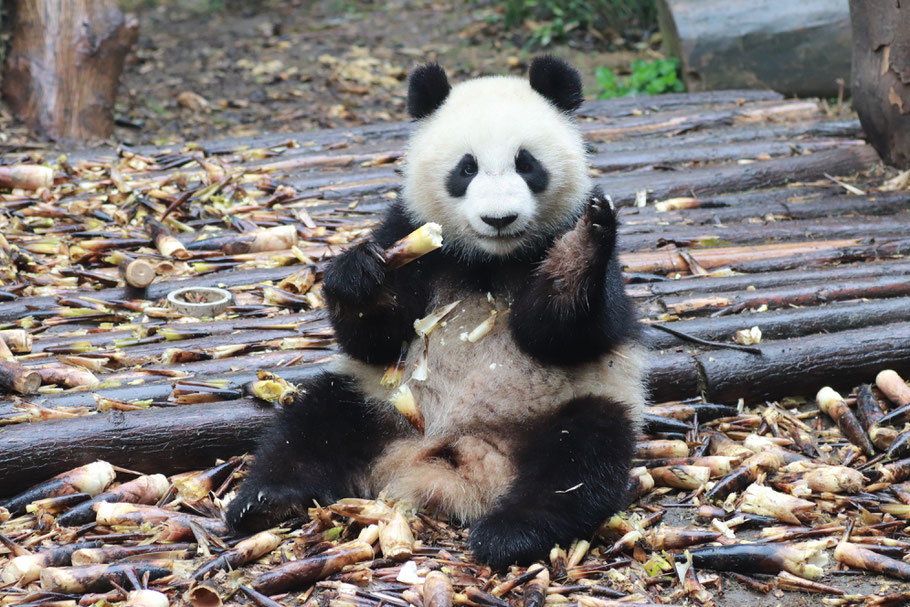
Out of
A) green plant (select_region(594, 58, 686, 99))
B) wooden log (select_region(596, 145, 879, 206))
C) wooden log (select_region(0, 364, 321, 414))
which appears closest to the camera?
wooden log (select_region(0, 364, 321, 414))

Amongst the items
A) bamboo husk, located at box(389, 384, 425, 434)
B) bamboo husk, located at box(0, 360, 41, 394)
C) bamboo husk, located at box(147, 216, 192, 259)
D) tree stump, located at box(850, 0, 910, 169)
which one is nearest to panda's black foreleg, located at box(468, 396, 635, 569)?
bamboo husk, located at box(389, 384, 425, 434)

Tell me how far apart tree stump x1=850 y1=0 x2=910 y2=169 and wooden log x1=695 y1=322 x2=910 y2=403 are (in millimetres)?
2175

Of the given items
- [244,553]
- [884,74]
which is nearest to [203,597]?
[244,553]

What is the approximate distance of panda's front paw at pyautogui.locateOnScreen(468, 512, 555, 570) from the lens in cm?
281

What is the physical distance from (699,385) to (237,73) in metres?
8.76

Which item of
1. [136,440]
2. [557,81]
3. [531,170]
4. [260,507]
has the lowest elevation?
[260,507]

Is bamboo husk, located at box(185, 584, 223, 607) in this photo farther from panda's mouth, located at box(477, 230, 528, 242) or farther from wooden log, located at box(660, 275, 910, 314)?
wooden log, located at box(660, 275, 910, 314)

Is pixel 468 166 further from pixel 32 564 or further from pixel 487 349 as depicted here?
pixel 32 564

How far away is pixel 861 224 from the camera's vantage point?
16.8ft

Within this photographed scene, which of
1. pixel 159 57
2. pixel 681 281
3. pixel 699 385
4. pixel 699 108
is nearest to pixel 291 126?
pixel 159 57

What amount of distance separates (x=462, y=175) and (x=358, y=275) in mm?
537

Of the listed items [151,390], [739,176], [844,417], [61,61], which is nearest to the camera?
[151,390]

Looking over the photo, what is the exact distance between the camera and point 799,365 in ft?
13.0

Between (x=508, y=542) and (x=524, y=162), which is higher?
(x=524, y=162)
